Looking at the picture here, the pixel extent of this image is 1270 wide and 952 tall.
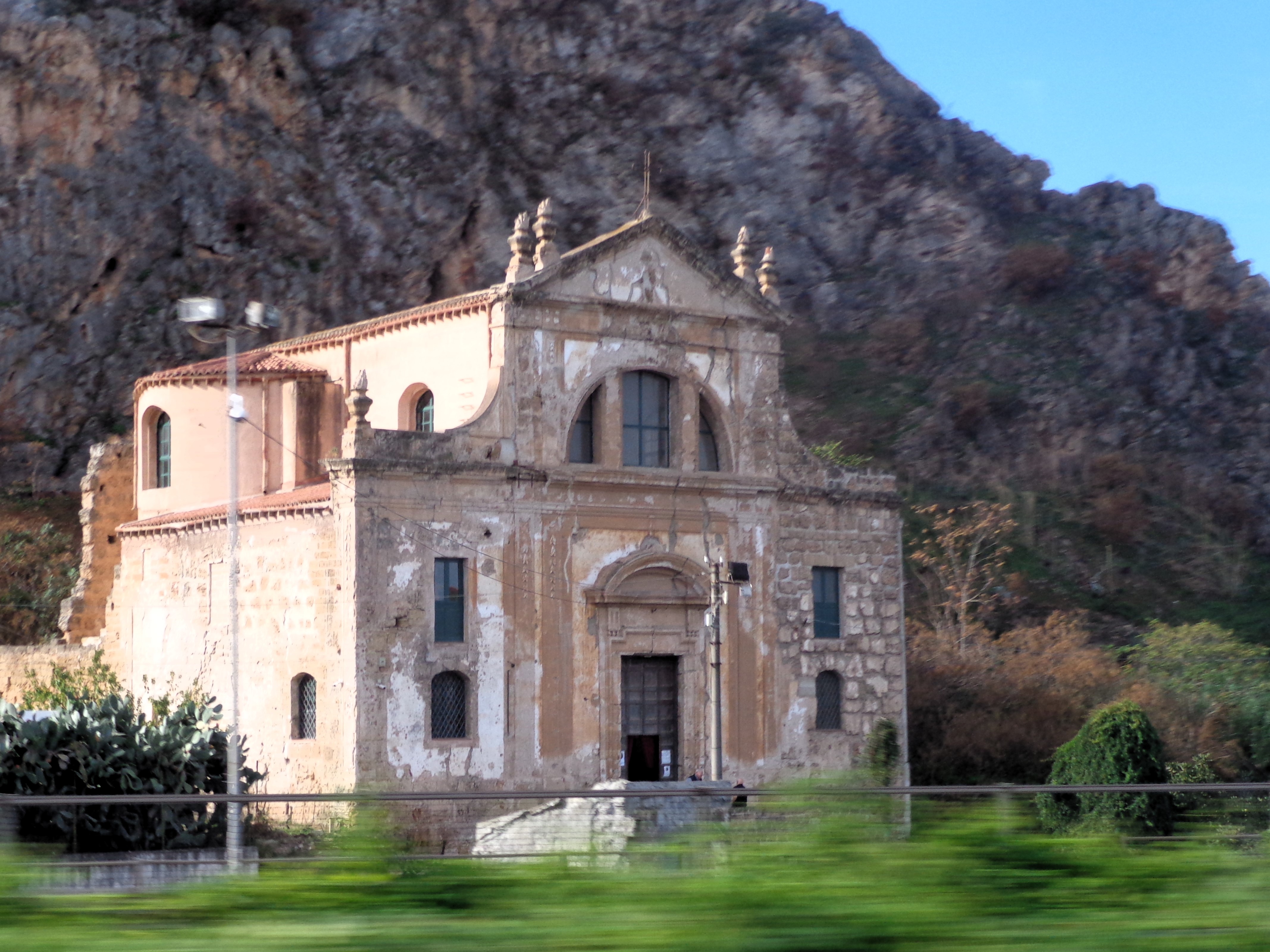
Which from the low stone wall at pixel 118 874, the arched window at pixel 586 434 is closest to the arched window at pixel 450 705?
the arched window at pixel 586 434

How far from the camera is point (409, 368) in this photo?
3105 cm

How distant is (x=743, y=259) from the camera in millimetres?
32219

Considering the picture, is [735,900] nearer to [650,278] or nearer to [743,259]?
[650,278]

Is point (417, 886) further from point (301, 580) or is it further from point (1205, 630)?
point (1205, 630)

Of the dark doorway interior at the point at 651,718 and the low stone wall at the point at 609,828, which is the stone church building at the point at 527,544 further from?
the low stone wall at the point at 609,828

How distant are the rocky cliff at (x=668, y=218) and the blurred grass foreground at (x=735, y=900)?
44.9 m

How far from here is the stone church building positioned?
27312 millimetres

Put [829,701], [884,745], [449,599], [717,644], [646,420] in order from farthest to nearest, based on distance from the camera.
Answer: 1. [829,701]
2. [884,745]
3. [646,420]
4. [717,644]
5. [449,599]

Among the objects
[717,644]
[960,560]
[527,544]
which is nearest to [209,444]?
[527,544]

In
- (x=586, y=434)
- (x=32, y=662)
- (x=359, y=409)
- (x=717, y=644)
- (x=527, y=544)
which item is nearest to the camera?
(x=359, y=409)

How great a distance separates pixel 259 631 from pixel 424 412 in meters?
5.21

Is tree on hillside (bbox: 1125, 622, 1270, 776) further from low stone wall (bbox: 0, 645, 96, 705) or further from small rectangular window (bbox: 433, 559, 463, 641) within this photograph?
low stone wall (bbox: 0, 645, 96, 705)

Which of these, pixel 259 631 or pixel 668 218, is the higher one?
pixel 668 218

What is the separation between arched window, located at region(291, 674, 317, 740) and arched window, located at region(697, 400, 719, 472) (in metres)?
8.14
